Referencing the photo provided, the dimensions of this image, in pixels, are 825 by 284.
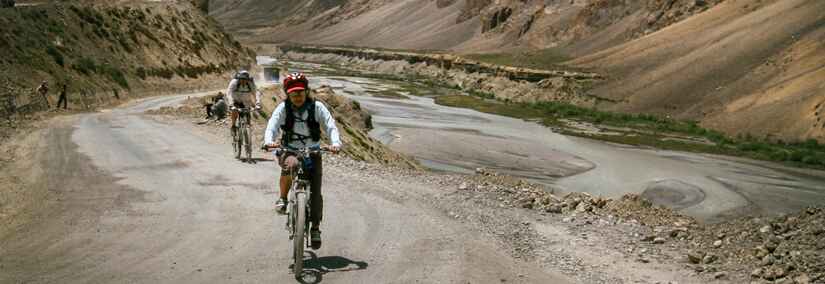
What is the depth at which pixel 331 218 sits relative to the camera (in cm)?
1208

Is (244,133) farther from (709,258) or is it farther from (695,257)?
(709,258)

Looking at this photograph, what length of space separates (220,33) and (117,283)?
81871 millimetres

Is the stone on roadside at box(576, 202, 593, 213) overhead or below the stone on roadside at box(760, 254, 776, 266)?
below

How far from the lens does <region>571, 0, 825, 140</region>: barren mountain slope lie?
52531mm

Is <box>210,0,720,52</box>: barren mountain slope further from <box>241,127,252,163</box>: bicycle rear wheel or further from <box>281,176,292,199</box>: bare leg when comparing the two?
<box>281,176,292,199</box>: bare leg

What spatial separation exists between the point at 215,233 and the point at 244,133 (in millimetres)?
7090

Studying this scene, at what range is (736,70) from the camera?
213ft

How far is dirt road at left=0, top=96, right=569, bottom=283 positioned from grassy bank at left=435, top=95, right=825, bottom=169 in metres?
34.3

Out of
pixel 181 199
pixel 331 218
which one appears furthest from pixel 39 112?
pixel 331 218

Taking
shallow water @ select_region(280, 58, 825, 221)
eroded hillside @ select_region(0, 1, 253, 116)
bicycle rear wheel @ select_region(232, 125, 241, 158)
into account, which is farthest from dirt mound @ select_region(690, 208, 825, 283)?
eroded hillside @ select_region(0, 1, 253, 116)

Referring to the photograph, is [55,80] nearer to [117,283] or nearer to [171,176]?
[171,176]

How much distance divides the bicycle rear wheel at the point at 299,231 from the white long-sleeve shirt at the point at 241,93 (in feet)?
29.0

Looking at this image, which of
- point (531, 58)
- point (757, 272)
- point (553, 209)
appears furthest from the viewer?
point (531, 58)

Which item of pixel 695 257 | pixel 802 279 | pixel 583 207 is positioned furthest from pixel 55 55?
pixel 802 279
